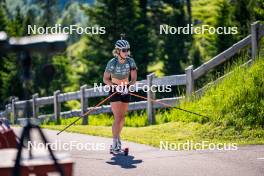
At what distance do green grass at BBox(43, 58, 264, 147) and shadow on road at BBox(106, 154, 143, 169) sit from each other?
1.20 m

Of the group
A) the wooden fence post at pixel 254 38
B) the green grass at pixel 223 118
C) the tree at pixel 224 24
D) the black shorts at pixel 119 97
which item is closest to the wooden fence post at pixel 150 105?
the green grass at pixel 223 118

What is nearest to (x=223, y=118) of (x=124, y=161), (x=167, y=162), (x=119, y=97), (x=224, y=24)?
(x=119, y=97)

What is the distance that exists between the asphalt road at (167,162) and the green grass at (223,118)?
2.97ft

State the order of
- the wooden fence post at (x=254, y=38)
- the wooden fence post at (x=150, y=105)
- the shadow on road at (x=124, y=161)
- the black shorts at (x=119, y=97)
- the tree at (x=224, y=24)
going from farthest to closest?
the tree at (x=224, y=24) → the wooden fence post at (x=150, y=105) → the wooden fence post at (x=254, y=38) → the black shorts at (x=119, y=97) → the shadow on road at (x=124, y=161)

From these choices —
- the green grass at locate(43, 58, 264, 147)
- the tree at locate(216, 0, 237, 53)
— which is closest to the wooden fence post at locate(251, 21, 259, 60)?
the green grass at locate(43, 58, 264, 147)

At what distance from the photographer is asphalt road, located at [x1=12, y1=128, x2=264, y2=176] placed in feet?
26.5

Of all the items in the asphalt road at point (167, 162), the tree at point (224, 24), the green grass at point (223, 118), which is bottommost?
the asphalt road at point (167, 162)

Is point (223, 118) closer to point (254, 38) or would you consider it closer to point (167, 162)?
point (167, 162)

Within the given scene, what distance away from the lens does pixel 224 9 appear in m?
47.2

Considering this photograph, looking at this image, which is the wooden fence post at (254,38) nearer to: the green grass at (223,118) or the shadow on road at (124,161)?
the green grass at (223,118)

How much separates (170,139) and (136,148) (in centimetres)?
108

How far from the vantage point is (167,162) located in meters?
8.90

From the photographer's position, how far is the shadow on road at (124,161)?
873cm

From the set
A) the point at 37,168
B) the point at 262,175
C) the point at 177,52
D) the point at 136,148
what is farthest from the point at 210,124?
the point at 177,52
